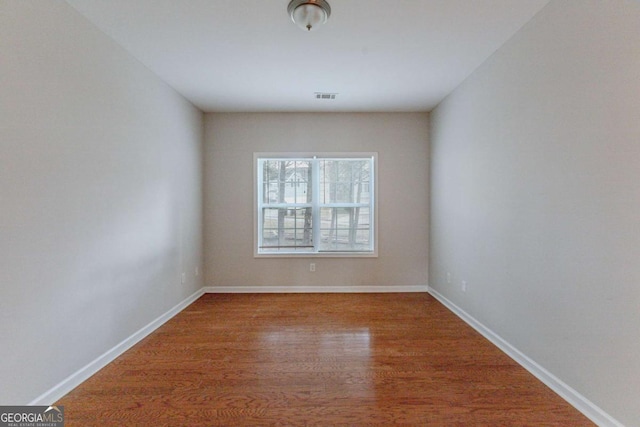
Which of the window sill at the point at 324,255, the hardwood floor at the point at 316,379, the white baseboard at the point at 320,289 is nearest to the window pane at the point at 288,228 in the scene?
the window sill at the point at 324,255

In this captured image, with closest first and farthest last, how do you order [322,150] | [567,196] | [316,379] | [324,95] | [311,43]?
[567,196] → [316,379] → [311,43] → [324,95] → [322,150]

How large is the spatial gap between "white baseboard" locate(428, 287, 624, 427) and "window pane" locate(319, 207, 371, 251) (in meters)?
1.81

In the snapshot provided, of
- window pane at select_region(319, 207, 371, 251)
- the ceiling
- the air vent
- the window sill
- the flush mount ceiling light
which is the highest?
the air vent

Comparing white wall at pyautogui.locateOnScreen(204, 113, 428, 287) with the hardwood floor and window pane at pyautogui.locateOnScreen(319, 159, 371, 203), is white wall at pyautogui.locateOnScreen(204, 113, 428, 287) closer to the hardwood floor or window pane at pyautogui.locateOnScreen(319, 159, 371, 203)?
window pane at pyautogui.locateOnScreen(319, 159, 371, 203)

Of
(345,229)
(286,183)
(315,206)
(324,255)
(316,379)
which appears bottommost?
(316,379)

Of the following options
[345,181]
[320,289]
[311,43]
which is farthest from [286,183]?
[311,43]

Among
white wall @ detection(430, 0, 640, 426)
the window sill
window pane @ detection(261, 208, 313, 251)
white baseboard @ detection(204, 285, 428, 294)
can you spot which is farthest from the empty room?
window pane @ detection(261, 208, 313, 251)

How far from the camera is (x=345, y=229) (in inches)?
177

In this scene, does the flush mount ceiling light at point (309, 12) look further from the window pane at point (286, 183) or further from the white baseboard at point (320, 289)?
the white baseboard at point (320, 289)

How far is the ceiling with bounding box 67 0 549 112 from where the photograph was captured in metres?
2.11

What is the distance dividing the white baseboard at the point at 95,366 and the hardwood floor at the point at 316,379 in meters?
0.05

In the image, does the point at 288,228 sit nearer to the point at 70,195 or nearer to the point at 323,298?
the point at 323,298

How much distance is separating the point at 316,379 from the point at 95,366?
166 centimetres

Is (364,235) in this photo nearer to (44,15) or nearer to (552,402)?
(552,402)
